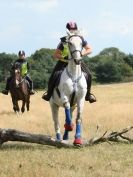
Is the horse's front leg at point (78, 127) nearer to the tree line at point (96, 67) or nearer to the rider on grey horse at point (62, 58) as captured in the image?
the rider on grey horse at point (62, 58)

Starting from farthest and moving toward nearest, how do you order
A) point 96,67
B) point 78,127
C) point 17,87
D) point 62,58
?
point 96,67
point 17,87
point 62,58
point 78,127

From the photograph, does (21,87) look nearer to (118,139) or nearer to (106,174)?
(118,139)

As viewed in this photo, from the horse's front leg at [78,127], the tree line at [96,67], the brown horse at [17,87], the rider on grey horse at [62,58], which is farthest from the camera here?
the tree line at [96,67]

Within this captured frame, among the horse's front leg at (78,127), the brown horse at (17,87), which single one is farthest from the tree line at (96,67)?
the horse's front leg at (78,127)

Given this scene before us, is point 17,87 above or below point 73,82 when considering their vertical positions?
below

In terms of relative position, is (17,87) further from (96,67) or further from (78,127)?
(96,67)

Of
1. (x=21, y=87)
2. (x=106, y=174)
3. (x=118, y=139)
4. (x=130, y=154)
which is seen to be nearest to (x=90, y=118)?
(x=21, y=87)

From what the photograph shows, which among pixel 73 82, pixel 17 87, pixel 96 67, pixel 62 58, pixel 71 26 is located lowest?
pixel 96 67

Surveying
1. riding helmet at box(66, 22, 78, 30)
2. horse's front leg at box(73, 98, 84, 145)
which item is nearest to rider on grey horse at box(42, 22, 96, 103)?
riding helmet at box(66, 22, 78, 30)

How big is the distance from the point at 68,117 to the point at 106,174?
3111 millimetres

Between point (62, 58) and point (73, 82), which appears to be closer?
point (73, 82)

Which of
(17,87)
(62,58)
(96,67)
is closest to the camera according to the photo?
(62,58)

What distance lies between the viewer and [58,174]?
8.43m

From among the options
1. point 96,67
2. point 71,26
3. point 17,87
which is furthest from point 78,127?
point 96,67
